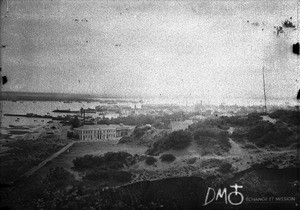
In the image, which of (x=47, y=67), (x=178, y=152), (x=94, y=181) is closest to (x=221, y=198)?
(x=178, y=152)

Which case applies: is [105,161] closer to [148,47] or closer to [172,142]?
[172,142]

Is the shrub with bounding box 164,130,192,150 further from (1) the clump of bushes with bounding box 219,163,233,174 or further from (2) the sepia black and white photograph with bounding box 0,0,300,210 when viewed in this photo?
(1) the clump of bushes with bounding box 219,163,233,174

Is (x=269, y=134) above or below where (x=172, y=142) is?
above

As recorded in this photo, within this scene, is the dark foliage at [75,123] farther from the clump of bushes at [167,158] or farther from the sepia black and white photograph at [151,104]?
the clump of bushes at [167,158]

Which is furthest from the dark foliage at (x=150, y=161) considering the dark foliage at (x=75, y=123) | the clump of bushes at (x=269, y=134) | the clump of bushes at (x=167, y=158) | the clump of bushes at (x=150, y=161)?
the clump of bushes at (x=269, y=134)

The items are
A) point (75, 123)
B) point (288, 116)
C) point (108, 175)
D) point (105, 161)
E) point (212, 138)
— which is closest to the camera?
point (108, 175)

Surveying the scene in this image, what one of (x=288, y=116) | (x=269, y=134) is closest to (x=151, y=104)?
(x=269, y=134)
